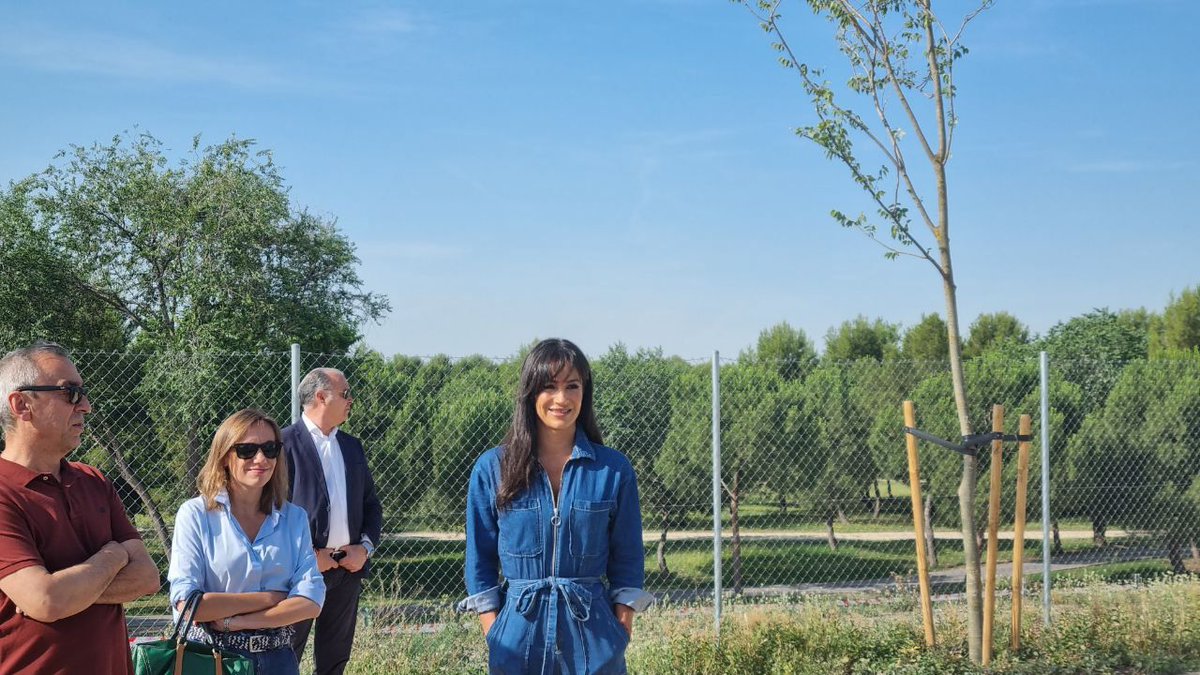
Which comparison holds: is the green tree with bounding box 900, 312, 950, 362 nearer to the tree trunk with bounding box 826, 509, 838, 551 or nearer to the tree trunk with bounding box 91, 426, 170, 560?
the tree trunk with bounding box 826, 509, 838, 551

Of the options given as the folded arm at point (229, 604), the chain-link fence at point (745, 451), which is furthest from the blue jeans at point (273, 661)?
the chain-link fence at point (745, 451)

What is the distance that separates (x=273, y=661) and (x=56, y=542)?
923mm

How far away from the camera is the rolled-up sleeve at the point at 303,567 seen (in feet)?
11.1

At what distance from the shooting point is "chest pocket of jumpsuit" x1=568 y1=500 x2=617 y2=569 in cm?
305

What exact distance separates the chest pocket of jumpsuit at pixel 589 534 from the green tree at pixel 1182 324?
49353 mm

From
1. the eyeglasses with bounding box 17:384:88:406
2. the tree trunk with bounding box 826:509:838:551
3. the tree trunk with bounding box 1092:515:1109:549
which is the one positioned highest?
the eyeglasses with bounding box 17:384:88:406

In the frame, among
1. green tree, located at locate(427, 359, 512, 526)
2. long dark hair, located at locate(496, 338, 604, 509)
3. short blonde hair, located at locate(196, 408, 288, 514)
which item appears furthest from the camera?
green tree, located at locate(427, 359, 512, 526)

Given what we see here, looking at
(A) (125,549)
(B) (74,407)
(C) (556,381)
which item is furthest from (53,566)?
(C) (556,381)

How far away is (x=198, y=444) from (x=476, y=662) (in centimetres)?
830

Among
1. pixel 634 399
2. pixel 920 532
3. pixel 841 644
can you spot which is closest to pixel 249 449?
pixel 920 532

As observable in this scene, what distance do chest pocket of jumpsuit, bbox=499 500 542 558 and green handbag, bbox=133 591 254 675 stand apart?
2.77ft

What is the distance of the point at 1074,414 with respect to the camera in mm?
16344

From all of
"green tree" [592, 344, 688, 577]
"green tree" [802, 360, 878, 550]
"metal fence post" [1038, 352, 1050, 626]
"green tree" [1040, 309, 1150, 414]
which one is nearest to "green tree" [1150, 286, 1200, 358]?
"green tree" [1040, 309, 1150, 414]

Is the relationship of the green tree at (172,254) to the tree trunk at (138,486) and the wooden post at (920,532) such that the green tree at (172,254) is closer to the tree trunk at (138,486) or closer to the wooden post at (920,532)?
the tree trunk at (138,486)
